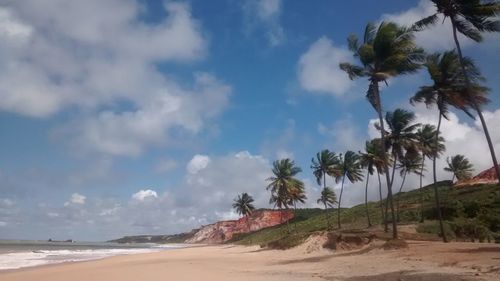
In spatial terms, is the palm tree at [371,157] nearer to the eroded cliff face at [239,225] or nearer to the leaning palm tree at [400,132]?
the leaning palm tree at [400,132]

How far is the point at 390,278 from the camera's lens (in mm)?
12406

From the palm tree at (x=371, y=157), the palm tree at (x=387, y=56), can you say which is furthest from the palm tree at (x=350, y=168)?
the palm tree at (x=387, y=56)

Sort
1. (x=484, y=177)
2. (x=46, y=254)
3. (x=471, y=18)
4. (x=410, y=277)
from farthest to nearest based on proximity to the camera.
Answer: (x=484, y=177) → (x=46, y=254) → (x=471, y=18) → (x=410, y=277)

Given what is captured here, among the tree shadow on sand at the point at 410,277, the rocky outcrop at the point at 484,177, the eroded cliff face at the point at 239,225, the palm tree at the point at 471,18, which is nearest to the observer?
the tree shadow on sand at the point at 410,277

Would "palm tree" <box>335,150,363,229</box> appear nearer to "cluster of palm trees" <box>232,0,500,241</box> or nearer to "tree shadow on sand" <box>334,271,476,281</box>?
"cluster of palm trees" <box>232,0,500,241</box>

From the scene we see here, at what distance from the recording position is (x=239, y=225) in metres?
144

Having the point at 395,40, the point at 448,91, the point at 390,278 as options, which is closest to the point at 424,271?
the point at 390,278

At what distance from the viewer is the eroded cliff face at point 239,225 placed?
13262cm

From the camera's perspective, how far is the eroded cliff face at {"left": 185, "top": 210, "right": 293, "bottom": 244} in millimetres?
132625

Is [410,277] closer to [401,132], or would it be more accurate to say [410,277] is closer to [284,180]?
[401,132]

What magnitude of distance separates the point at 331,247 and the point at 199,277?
1369cm

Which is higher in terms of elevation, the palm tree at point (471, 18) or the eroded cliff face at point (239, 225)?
the palm tree at point (471, 18)

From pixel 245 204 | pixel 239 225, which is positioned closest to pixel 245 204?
pixel 245 204

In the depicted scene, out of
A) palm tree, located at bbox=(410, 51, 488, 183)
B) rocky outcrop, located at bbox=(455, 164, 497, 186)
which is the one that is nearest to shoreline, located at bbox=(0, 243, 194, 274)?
palm tree, located at bbox=(410, 51, 488, 183)
